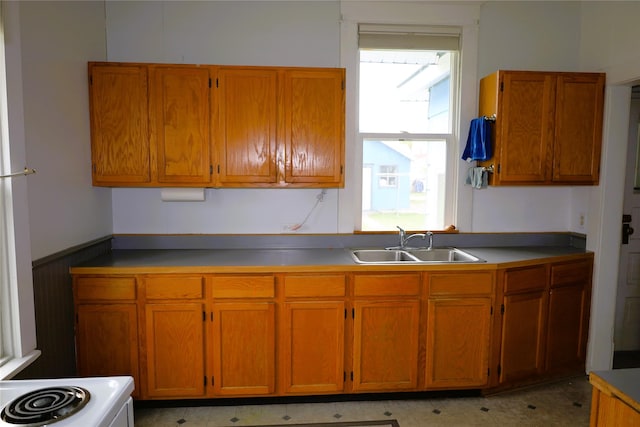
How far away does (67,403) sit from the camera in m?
1.17

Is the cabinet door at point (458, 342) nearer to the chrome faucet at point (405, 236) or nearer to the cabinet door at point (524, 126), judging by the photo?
the chrome faucet at point (405, 236)

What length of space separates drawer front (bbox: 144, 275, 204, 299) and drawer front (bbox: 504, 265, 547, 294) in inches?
76.3

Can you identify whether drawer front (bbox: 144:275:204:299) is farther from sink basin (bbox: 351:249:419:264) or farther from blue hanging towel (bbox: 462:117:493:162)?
blue hanging towel (bbox: 462:117:493:162)

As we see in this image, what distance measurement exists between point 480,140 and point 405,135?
0.55 metres

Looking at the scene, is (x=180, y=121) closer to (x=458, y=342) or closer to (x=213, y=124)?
(x=213, y=124)

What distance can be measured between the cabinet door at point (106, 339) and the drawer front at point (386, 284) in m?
1.36

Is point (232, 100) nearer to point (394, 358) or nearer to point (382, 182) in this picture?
point (382, 182)

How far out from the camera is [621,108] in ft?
9.21

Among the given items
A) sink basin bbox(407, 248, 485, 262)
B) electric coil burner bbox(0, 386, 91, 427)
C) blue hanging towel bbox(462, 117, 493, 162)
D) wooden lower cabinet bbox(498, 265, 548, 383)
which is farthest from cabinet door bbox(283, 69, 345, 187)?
electric coil burner bbox(0, 386, 91, 427)

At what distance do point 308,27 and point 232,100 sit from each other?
844 millimetres

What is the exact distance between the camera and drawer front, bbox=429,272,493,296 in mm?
2504

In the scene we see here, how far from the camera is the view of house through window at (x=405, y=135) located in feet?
10.1

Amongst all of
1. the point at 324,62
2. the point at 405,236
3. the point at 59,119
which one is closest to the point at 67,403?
the point at 59,119

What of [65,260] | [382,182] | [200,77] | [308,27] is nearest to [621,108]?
[382,182]
